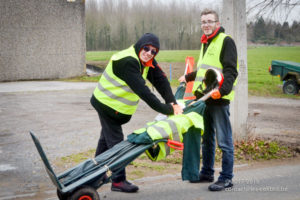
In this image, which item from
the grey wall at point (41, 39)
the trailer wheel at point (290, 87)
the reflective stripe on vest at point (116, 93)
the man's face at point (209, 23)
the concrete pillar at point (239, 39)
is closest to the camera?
the reflective stripe on vest at point (116, 93)

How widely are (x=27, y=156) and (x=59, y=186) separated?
296 cm

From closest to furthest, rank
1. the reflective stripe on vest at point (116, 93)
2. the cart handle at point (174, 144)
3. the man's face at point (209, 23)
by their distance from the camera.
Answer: the cart handle at point (174, 144), the reflective stripe on vest at point (116, 93), the man's face at point (209, 23)

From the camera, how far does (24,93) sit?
49.1 feet

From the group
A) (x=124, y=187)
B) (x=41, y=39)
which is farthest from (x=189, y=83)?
(x=41, y=39)

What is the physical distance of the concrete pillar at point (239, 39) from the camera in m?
6.32

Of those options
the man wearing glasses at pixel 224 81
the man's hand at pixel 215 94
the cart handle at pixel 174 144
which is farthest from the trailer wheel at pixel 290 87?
the cart handle at pixel 174 144

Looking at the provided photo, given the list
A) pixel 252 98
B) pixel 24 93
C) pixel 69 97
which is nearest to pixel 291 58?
pixel 252 98

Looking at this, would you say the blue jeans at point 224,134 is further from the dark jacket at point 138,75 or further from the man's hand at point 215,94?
Result: the dark jacket at point 138,75

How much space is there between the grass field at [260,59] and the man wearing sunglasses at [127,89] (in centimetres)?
1235

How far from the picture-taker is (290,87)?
16.0 m

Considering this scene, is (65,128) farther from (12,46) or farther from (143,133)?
(12,46)

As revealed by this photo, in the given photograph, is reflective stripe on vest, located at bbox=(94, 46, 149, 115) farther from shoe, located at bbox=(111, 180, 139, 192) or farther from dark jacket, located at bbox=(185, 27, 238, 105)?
dark jacket, located at bbox=(185, 27, 238, 105)

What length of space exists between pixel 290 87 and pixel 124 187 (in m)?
13.1

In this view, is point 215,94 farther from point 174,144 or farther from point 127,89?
point 127,89
